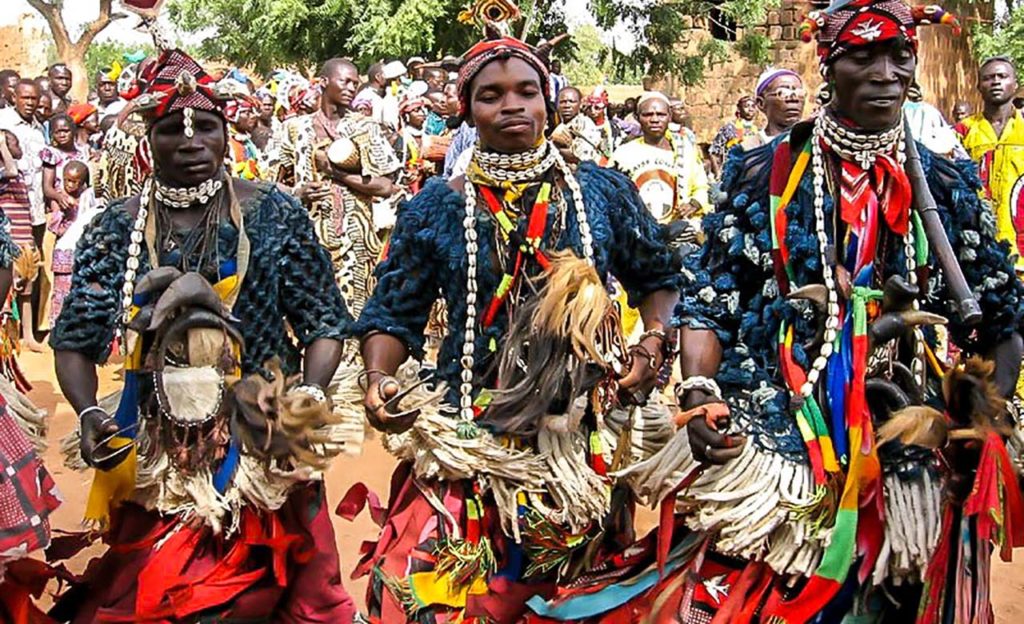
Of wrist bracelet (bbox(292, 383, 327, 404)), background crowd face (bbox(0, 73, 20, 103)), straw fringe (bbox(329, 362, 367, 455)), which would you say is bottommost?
straw fringe (bbox(329, 362, 367, 455))

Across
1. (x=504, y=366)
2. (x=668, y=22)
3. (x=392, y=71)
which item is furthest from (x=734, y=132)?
(x=504, y=366)

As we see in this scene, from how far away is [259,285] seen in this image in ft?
12.7

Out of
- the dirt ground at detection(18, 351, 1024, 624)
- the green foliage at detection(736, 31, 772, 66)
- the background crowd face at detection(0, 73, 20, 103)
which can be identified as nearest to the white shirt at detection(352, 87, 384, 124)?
the background crowd face at detection(0, 73, 20, 103)

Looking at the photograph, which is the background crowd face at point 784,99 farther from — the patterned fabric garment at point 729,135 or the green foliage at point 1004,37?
the green foliage at point 1004,37

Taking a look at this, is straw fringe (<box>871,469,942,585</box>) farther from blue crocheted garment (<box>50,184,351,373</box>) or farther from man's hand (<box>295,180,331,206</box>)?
man's hand (<box>295,180,331,206</box>)

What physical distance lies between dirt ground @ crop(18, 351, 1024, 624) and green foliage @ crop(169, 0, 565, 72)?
1267 centimetres

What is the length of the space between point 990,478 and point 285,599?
2.15 meters

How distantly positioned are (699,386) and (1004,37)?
69.5 ft

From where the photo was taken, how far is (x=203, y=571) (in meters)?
3.75

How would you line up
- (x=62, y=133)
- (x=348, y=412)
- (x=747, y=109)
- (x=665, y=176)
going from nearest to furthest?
(x=348, y=412) → (x=665, y=176) → (x=62, y=133) → (x=747, y=109)

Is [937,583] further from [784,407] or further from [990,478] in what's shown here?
[784,407]

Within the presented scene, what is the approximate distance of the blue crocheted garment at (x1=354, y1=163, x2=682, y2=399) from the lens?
3871 mm

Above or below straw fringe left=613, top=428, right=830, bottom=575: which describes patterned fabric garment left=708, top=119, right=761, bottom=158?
above

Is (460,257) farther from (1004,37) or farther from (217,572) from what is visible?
(1004,37)
